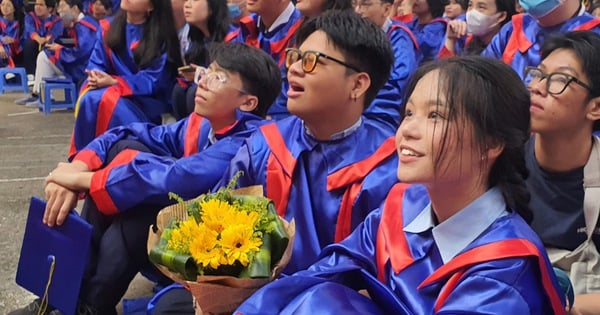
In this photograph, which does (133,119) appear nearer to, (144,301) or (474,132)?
(144,301)

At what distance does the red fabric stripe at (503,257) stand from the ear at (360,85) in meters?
0.78

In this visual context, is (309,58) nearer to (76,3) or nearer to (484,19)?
(484,19)

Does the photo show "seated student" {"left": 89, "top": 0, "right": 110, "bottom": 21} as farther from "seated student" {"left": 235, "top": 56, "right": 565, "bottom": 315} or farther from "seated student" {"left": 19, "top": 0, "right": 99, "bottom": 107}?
"seated student" {"left": 235, "top": 56, "right": 565, "bottom": 315}

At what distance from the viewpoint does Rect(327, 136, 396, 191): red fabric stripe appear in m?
1.93

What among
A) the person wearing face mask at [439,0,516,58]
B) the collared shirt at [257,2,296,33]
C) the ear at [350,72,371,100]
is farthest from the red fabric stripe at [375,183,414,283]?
the person wearing face mask at [439,0,516,58]

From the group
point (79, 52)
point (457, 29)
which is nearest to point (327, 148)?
point (457, 29)

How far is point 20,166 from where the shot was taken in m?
4.94

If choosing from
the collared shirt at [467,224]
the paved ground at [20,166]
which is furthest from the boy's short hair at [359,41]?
the paved ground at [20,166]

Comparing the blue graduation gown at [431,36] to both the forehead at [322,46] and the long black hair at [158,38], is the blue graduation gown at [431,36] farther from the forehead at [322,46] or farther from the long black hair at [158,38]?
the forehead at [322,46]

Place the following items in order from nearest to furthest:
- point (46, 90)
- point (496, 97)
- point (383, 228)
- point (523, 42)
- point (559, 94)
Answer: point (496, 97) → point (383, 228) → point (559, 94) → point (523, 42) → point (46, 90)

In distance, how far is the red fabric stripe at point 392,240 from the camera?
4.91ft

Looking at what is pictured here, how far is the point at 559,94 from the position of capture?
6.18 feet

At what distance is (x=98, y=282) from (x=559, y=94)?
62.9 inches

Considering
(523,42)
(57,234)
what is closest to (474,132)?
(57,234)
